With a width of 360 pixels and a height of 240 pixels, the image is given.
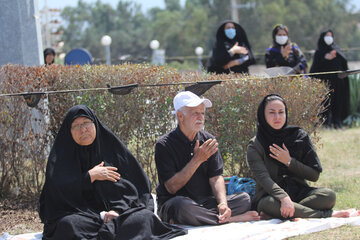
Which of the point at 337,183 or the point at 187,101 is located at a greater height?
the point at 187,101

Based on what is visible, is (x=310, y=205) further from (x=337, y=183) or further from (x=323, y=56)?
(x=323, y=56)

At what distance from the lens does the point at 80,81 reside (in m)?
5.17

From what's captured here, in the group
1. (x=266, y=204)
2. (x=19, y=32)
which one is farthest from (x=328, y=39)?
(x=266, y=204)

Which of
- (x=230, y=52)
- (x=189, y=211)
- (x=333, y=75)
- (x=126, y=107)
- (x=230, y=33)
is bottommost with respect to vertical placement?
(x=189, y=211)

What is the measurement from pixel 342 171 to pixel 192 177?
3.00 metres

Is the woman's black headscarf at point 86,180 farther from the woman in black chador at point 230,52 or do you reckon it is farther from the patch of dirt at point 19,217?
the woman in black chador at point 230,52

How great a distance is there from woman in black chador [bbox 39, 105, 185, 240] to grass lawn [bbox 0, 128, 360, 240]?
3.04 ft

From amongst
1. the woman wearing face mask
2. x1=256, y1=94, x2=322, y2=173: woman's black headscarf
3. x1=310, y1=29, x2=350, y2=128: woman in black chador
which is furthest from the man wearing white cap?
x1=310, y1=29, x2=350, y2=128: woman in black chador

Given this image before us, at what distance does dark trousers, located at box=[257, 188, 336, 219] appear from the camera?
4.21 m

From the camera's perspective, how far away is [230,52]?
26.3 ft

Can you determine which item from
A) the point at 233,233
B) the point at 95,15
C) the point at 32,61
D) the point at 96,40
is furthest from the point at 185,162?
the point at 95,15

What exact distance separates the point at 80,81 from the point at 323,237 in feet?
9.30

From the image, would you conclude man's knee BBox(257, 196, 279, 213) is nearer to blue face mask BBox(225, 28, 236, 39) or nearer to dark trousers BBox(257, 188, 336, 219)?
dark trousers BBox(257, 188, 336, 219)

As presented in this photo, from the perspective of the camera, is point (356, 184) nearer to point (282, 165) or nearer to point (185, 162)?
point (282, 165)
